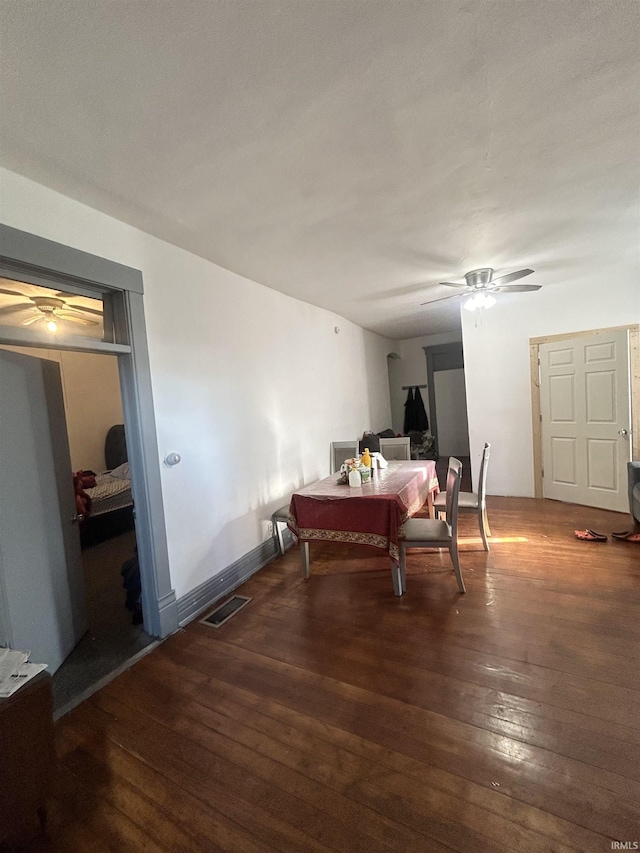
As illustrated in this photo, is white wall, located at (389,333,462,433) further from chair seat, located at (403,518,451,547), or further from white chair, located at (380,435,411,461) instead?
chair seat, located at (403,518,451,547)

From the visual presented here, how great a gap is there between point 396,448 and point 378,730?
296cm

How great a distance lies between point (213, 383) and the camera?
290 cm

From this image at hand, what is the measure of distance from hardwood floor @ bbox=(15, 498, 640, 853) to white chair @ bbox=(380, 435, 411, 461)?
1770 millimetres

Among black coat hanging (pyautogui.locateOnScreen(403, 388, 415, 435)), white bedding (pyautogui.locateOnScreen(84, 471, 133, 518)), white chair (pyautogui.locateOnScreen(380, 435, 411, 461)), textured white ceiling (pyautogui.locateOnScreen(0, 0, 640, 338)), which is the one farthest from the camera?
black coat hanging (pyautogui.locateOnScreen(403, 388, 415, 435))

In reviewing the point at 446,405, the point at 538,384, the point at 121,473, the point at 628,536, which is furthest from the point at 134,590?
the point at 446,405

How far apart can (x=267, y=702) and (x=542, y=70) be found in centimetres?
300

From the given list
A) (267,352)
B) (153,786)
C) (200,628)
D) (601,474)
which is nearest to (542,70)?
(267,352)

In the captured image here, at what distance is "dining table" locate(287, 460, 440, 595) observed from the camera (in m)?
2.63

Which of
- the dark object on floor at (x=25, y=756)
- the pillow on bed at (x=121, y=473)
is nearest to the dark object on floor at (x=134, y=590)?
the dark object on floor at (x=25, y=756)

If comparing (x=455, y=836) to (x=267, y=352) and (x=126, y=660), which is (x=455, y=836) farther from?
(x=267, y=352)

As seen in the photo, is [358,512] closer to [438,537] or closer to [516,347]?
[438,537]

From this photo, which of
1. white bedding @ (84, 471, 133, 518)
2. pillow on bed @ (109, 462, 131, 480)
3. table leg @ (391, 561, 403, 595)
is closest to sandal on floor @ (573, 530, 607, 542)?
table leg @ (391, 561, 403, 595)

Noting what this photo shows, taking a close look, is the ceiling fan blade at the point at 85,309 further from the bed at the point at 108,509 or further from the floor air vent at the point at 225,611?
the floor air vent at the point at 225,611

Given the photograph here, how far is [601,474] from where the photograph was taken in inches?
160
